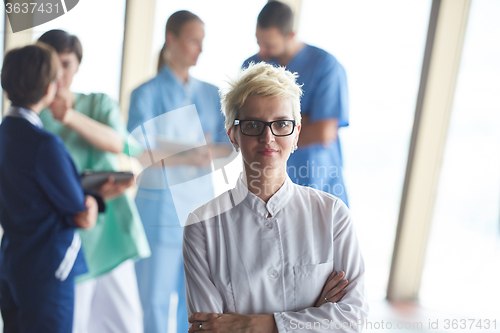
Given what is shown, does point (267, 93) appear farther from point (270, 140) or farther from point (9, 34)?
point (9, 34)

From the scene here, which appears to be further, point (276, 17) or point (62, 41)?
point (276, 17)

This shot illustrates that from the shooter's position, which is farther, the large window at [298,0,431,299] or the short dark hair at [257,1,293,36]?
the large window at [298,0,431,299]

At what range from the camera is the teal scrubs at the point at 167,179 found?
1395 mm

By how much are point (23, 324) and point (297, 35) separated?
56.8 inches

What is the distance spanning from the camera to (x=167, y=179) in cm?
139

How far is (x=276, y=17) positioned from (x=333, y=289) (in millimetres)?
1043

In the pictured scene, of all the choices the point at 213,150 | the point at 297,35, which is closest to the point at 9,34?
the point at 213,150

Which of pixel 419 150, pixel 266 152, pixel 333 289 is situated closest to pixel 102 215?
pixel 266 152

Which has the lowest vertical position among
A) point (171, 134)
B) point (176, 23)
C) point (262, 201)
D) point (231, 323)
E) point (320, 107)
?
point (231, 323)

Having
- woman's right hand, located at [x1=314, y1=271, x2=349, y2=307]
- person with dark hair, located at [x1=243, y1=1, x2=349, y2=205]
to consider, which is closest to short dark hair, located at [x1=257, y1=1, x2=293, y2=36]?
person with dark hair, located at [x1=243, y1=1, x2=349, y2=205]

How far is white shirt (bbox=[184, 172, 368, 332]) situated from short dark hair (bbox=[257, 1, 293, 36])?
29.7 inches

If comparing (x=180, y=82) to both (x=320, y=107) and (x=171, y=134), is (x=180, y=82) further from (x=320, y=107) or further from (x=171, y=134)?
(x=320, y=107)

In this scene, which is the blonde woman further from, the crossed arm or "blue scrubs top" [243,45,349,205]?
"blue scrubs top" [243,45,349,205]

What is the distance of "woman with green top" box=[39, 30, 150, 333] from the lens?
1338 mm
